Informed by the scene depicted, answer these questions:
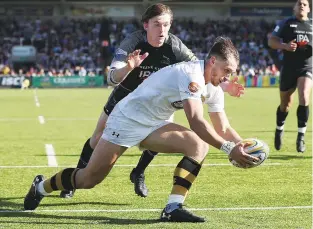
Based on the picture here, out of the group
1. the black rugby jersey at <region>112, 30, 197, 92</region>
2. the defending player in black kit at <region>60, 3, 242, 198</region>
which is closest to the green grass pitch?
the defending player in black kit at <region>60, 3, 242, 198</region>

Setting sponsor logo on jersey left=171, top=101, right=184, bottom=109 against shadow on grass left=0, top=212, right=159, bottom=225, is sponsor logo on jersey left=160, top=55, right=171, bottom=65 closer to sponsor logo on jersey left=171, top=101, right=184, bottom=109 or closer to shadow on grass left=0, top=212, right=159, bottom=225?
sponsor logo on jersey left=171, top=101, right=184, bottom=109

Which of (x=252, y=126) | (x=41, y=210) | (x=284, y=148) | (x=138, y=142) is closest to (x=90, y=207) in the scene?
(x=41, y=210)

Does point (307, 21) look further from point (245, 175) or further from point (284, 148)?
point (245, 175)

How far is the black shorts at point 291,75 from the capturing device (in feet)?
41.3

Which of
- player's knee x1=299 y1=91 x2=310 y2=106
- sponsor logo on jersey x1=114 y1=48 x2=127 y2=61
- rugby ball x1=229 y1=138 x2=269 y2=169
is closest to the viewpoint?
rugby ball x1=229 y1=138 x2=269 y2=169

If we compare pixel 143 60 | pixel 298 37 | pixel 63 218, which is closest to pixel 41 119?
pixel 298 37

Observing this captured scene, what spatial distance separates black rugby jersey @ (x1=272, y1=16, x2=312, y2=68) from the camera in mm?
12664

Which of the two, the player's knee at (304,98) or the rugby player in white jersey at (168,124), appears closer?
the rugby player in white jersey at (168,124)

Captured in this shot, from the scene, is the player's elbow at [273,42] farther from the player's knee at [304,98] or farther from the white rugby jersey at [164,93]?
the white rugby jersey at [164,93]

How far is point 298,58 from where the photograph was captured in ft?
41.9

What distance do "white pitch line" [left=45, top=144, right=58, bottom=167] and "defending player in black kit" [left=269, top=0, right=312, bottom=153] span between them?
3.80 meters

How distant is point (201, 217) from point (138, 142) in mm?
877

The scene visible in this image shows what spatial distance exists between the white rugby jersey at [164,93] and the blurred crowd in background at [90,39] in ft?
153

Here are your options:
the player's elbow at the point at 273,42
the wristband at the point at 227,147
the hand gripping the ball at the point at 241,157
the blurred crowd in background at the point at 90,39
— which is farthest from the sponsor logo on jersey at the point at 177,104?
the blurred crowd in background at the point at 90,39
